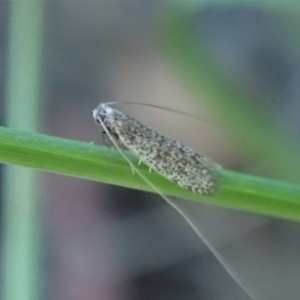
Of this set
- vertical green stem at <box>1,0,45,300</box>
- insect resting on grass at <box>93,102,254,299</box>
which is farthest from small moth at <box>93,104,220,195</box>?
vertical green stem at <box>1,0,45,300</box>

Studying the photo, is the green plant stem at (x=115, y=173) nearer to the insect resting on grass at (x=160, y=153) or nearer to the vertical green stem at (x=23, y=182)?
the insect resting on grass at (x=160, y=153)

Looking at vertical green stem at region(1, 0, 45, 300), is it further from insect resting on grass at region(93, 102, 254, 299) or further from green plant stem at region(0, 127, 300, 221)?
green plant stem at region(0, 127, 300, 221)

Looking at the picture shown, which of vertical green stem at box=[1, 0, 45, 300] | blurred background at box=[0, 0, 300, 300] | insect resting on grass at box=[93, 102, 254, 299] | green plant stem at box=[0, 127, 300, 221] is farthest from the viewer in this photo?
blurred background at box=[0, 0, 300, 300]

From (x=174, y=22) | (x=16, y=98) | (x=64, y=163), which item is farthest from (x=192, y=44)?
(x=64, y=163)

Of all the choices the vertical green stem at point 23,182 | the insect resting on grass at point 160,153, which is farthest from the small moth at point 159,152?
the vertical green stem at point 23,182

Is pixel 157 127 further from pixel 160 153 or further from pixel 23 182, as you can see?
pixel 160 153

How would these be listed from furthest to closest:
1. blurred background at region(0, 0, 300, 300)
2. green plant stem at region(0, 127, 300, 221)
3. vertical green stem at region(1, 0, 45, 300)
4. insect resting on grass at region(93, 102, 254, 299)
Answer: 1. blurred background at region(0, 0, 300, 300)
2. vertical green stem at region(1, 0, 45, 300)
3. insect resting on grass at region(93, 102, 254, 299)
4. green plant stem at region(0, 127, 300, 221)

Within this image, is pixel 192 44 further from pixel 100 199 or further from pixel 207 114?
pixel 100 199
